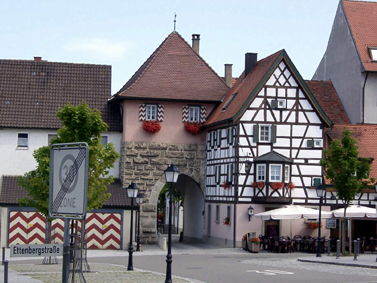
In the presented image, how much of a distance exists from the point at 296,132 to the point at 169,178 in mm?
21523

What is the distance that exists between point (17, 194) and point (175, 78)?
1176 cm

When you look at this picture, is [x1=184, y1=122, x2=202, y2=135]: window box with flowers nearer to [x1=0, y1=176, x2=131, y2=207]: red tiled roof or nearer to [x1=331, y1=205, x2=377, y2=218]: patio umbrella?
[x1=0, y1=176, x2=131, y2=207]: red tiled roof

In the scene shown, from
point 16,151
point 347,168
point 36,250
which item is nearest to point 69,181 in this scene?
point 36,250

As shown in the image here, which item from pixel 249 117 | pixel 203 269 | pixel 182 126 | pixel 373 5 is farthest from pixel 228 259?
pixel 373 5

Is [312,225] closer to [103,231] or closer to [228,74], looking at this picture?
[103,231]

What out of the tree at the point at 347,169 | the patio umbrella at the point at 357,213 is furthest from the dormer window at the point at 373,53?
the patio umbrella at the point at 357,213

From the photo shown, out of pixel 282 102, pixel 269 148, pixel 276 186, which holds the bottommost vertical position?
pixel 276 186

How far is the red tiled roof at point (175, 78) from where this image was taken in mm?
43844

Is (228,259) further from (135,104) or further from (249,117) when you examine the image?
(135,104)

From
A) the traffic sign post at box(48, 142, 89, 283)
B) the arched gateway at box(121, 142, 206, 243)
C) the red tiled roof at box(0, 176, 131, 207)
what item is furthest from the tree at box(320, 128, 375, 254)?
the traffic sign post at box(48, 142, 89, 283)

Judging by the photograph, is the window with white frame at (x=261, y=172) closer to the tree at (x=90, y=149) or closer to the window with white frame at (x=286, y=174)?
the window with white frame at (x=286, y=174)

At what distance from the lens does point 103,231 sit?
40594mm

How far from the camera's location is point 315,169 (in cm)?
4109

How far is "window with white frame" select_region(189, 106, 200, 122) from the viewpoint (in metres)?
44.8
